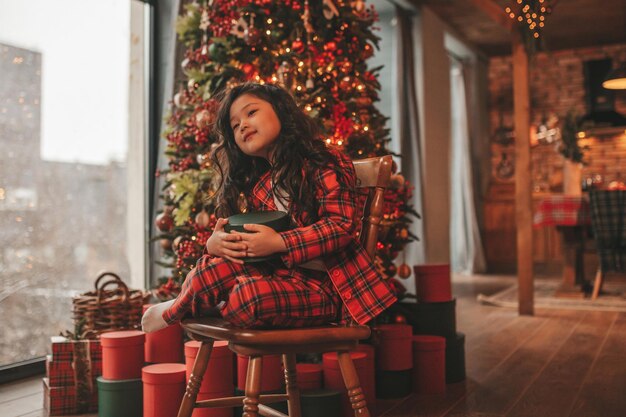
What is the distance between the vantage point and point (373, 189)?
1.84 meters

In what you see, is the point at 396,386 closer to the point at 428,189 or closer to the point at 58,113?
the point at 58,113

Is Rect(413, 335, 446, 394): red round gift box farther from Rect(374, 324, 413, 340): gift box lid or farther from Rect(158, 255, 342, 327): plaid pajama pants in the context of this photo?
Rect(158, 255, 342, 327): plaid pajama pants

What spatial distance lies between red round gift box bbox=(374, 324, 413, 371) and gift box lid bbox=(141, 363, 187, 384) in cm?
76

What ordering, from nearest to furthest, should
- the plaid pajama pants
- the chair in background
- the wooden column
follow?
the plaid pajama pants
the wooden column
the chair in background

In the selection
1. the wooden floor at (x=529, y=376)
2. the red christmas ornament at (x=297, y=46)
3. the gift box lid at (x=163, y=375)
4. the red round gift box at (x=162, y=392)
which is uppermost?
the red christmas ornament at (x=297, y=46)

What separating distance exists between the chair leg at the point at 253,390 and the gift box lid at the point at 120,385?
808 mm

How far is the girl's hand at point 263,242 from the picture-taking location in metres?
1.54

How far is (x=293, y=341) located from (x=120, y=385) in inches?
36.9

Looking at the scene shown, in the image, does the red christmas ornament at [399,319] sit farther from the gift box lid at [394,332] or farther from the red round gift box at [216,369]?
the red round gift box at [216,369]

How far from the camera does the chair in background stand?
15.9 feet

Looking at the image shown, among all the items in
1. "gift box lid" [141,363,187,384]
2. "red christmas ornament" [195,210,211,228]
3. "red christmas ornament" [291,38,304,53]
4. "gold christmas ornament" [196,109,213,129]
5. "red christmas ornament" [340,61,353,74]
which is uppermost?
"red christmas ornament" [291,38,304,53]

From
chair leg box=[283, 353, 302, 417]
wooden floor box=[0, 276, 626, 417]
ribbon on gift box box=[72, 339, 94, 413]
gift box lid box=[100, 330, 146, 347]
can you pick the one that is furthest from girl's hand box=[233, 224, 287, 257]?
ribbon on gift box box=[72, 339, 94, 413]

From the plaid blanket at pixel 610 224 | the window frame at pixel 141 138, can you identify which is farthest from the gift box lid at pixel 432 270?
the plaid blanket at pixel 610 224

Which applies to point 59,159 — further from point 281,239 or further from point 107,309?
point 281,239
